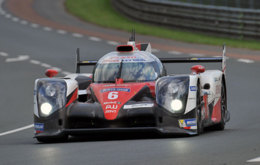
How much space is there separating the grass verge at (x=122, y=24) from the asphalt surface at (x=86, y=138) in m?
1.62

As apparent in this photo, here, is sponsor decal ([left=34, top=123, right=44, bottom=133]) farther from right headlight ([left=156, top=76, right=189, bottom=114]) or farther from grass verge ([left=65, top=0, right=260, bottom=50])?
grass verge ([left=65, top=0, right=260, bottom=50])

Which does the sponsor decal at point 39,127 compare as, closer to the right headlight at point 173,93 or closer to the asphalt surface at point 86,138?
the asphalt surface at point 86,138

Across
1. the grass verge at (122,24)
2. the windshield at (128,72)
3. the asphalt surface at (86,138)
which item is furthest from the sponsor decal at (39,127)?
the grass verge at (122,24)

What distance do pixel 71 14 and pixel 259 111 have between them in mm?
26619

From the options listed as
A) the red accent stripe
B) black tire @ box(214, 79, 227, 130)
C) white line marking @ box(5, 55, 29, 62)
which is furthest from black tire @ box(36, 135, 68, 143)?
white line marking @ box(5, 55, 29, 62)

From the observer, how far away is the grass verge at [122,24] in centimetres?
3052

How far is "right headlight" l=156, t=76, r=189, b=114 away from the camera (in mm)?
10859

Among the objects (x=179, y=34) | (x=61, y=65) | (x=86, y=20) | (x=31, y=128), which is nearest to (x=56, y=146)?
(x=31, y=128)

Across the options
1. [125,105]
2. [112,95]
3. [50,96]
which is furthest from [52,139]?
[125,105]

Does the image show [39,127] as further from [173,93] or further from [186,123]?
[186,123]

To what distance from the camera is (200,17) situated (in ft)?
106

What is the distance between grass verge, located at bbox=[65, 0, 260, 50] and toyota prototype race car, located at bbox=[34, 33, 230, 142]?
17403 millimetres

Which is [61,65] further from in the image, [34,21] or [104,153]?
[104,153]

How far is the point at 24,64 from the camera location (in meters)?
27.3
